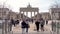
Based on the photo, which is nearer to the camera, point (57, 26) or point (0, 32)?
point (0, 32)

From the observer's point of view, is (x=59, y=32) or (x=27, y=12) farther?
(x=27, y=12)

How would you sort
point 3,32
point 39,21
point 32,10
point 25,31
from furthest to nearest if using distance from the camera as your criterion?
point 32,10
point 39,21
point 25,31
point 3,32

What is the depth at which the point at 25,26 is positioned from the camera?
600 inches

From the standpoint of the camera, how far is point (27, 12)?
3172 inches

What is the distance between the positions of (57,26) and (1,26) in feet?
14.9

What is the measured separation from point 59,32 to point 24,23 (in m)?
2.78

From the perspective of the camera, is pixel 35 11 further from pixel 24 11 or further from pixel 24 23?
pixel 24 23

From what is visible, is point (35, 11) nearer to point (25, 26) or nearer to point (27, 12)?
point (27, 12)

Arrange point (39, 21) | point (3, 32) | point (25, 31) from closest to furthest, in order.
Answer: point (3, 32), point (25, 31), point (39, 21)

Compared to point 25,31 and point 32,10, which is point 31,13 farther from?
point 25,31

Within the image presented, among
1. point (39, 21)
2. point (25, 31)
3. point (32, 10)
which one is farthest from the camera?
point (32, 10)

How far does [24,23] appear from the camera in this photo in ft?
49.8

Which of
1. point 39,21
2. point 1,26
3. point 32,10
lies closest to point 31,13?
point 32,10

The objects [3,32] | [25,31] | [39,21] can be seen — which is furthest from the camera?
[39,21]
